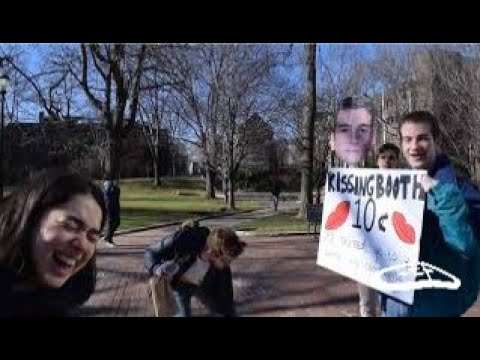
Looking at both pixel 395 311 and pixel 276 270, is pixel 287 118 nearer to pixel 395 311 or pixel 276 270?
pixel 276 270

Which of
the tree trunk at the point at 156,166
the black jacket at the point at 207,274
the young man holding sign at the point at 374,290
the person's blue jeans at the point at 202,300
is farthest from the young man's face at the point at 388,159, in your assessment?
the tree trunk at the point at 156,166

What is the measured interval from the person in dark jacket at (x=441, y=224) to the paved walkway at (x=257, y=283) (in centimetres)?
27

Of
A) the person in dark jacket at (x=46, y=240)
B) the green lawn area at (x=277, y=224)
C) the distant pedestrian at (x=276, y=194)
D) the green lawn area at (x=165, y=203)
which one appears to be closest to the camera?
the person in dark jacket at (x=46, y=240)

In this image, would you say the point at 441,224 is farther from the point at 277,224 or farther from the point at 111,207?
the point at 111,207

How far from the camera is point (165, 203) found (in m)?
6.18

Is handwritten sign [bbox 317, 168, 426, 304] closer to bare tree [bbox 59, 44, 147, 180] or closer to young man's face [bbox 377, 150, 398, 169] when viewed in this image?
young man's face [bbox 377, 150, 398, 169]

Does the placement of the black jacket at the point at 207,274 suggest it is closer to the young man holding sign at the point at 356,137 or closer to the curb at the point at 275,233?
the curb at the point at 275,233

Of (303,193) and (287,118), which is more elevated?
(287,118)

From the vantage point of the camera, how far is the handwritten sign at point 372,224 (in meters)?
5.75
